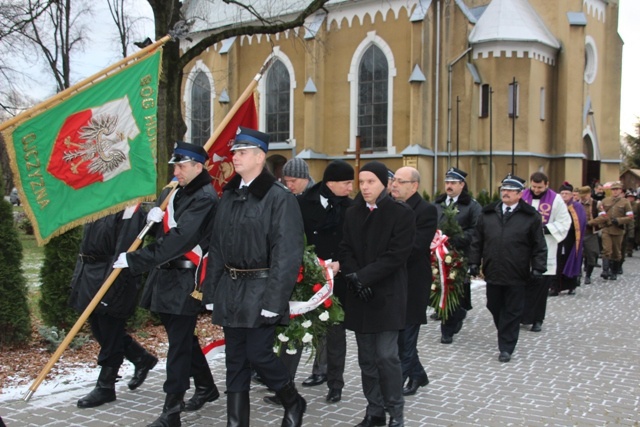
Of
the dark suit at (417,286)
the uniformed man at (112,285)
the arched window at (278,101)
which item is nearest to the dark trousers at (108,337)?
the uniformed man at (112,285)

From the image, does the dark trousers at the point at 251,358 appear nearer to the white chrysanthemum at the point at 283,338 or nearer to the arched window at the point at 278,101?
the white chrysanthemum at the point at 283,338

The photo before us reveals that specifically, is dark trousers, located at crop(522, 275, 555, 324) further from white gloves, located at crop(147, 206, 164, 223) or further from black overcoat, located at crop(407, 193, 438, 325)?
white gloves, located at crop(147, 206, 164, 223)

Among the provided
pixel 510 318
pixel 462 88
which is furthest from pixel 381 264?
pixel 462 88

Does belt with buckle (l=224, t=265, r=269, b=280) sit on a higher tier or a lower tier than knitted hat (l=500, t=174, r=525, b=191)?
lower

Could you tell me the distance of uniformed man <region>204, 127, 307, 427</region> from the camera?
4.44 meters

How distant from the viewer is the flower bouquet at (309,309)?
4980 millimetres

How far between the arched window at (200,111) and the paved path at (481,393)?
98.7ft

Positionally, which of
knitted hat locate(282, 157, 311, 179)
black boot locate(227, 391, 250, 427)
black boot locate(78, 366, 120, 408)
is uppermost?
knitted hat locate(282, 157, 311, 179)

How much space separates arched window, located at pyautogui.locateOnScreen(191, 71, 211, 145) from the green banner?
32.0 m

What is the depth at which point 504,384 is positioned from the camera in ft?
21.6

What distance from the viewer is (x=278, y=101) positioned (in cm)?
3444

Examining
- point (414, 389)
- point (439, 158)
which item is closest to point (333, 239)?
point (414, 389)

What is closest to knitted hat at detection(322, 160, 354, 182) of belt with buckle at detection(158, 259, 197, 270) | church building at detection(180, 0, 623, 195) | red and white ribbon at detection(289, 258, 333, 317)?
red and white ribbon at detection(289, 258, 333, 317)

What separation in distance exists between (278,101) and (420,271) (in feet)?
95.8
